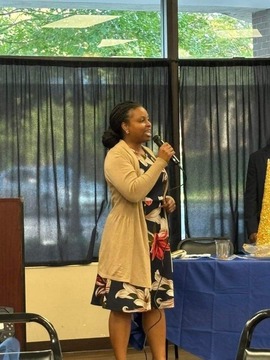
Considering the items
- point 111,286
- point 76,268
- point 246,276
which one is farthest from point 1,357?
point 76,268

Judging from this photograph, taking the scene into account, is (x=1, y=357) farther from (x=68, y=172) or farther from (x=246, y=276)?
(x=68, y=172)

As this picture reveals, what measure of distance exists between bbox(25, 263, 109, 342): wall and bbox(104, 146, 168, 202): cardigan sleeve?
6.53ft

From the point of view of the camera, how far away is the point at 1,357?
7.73 feet

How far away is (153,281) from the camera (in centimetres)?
371

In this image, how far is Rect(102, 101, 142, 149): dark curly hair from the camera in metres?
3.76

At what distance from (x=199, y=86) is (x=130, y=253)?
8.03 feet

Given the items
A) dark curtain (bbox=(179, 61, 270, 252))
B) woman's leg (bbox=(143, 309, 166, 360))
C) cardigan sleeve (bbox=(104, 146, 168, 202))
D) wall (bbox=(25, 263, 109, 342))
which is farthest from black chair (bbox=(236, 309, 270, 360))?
dark curtain (bbox=(179, 61, 270, 252))

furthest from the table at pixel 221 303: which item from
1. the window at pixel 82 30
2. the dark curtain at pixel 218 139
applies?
the window at pixel 82 30

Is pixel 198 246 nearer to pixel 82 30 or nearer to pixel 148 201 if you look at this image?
pixel 148 201

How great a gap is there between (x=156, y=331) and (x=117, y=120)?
3.53 feet

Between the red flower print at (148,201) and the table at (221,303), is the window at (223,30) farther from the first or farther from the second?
the table at (221,303)

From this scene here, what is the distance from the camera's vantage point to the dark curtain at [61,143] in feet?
17.7

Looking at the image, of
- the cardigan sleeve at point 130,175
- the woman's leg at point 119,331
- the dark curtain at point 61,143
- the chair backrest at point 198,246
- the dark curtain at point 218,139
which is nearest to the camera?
the cardigan sleeve at point 130,175

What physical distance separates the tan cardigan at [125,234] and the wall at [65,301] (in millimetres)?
1878
